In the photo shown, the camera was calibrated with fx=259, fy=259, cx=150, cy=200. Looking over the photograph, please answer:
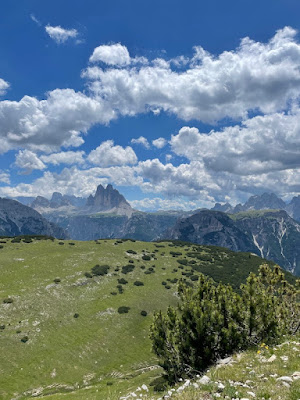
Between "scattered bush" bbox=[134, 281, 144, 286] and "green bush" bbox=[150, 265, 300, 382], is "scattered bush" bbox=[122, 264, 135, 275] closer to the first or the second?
"scattered bush" bbox=[134, 281, 144, 286]

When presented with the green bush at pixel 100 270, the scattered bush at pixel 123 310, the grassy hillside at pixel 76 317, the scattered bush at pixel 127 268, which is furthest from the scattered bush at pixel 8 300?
the scattered bush at pixel 127 268

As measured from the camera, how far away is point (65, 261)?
10131 cm

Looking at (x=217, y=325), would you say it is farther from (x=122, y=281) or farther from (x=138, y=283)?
(x=138, y=283)

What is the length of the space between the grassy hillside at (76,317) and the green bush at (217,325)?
24.7 feet

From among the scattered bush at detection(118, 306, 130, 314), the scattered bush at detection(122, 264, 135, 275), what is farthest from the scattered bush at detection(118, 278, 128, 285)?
the scattered bush at detection(118, 306, 130, 314)

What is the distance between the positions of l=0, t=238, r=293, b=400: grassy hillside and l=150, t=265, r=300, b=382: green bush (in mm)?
7516

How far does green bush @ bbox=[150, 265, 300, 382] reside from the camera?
19.6 meters

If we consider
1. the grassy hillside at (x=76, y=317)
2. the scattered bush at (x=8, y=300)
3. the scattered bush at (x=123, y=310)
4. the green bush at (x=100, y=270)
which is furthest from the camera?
the green bush at (x=100, y=270)

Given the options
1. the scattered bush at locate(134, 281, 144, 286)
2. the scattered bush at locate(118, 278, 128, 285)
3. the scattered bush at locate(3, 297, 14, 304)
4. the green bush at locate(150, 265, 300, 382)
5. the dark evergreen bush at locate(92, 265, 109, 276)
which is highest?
the green bush at locate(150, 265, 300, 382)

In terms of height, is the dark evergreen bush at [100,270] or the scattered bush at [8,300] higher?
the dark evergreen bush at [100,270]

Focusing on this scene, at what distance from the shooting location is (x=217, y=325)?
20.2 metres

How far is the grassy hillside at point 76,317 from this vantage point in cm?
4809

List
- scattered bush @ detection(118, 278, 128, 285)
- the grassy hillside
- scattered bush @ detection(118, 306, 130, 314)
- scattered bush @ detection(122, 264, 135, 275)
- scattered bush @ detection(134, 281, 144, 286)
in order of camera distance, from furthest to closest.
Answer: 1. scattered bush @ detection(122, 264, 135, 275)
2. scattered bush @ detection(134, 281, 144, 286)
3. scattered bush @ detection(118, 278, 128, 285)
4. scattered bush @ detection(118, 306, 130, 314)
5. the grassy hillside

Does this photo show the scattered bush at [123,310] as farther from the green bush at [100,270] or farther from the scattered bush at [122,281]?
the green bush at [100,270]
